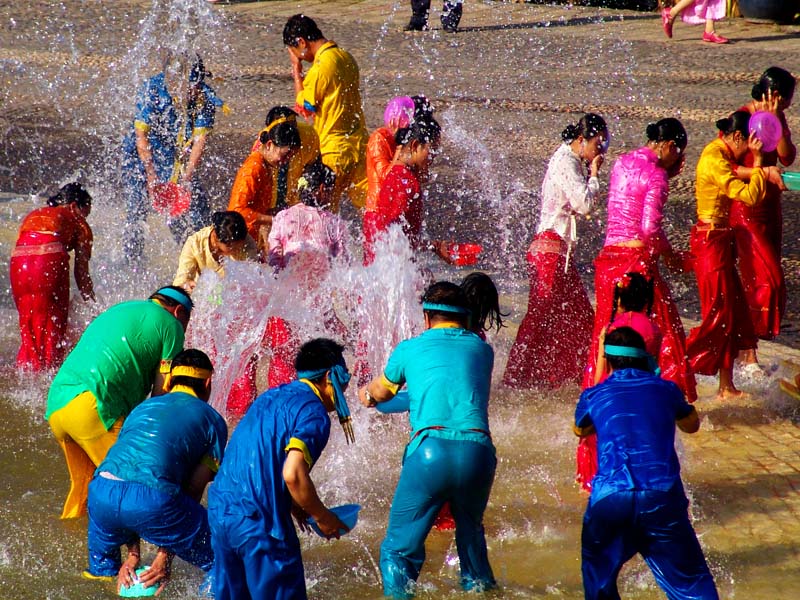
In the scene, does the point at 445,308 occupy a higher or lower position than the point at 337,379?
higher

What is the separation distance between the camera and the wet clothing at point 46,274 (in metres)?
7.56

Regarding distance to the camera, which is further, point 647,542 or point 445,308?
point 445,308

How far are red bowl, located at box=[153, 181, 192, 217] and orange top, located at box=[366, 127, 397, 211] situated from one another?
66.5 inches

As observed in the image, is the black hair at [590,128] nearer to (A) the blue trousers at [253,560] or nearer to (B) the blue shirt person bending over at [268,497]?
(B) the blue shirt person bending over at [268,497]

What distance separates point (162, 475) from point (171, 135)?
5.03 meters

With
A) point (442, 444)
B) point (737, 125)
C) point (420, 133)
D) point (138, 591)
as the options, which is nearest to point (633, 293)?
point (442, 444)

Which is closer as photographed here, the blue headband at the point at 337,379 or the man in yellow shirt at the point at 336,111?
the blue headband at the point at 337,379

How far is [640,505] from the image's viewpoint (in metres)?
4.35

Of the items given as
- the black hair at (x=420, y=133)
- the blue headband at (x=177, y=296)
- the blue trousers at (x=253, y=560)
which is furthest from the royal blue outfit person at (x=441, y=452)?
the black hair at (x=420, y=133)

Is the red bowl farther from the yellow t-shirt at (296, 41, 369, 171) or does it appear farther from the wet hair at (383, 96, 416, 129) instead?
the wet hair at (383, 96, 416, 129)

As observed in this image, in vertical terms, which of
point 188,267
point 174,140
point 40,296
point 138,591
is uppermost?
point 174,140

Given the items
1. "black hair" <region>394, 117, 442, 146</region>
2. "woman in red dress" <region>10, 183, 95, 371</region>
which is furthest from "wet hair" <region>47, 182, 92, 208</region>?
"black hair" <region>394, 117, 442, 146</region>

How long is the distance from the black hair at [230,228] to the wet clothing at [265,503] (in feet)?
7.99

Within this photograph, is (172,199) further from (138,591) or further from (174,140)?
(138,591)
